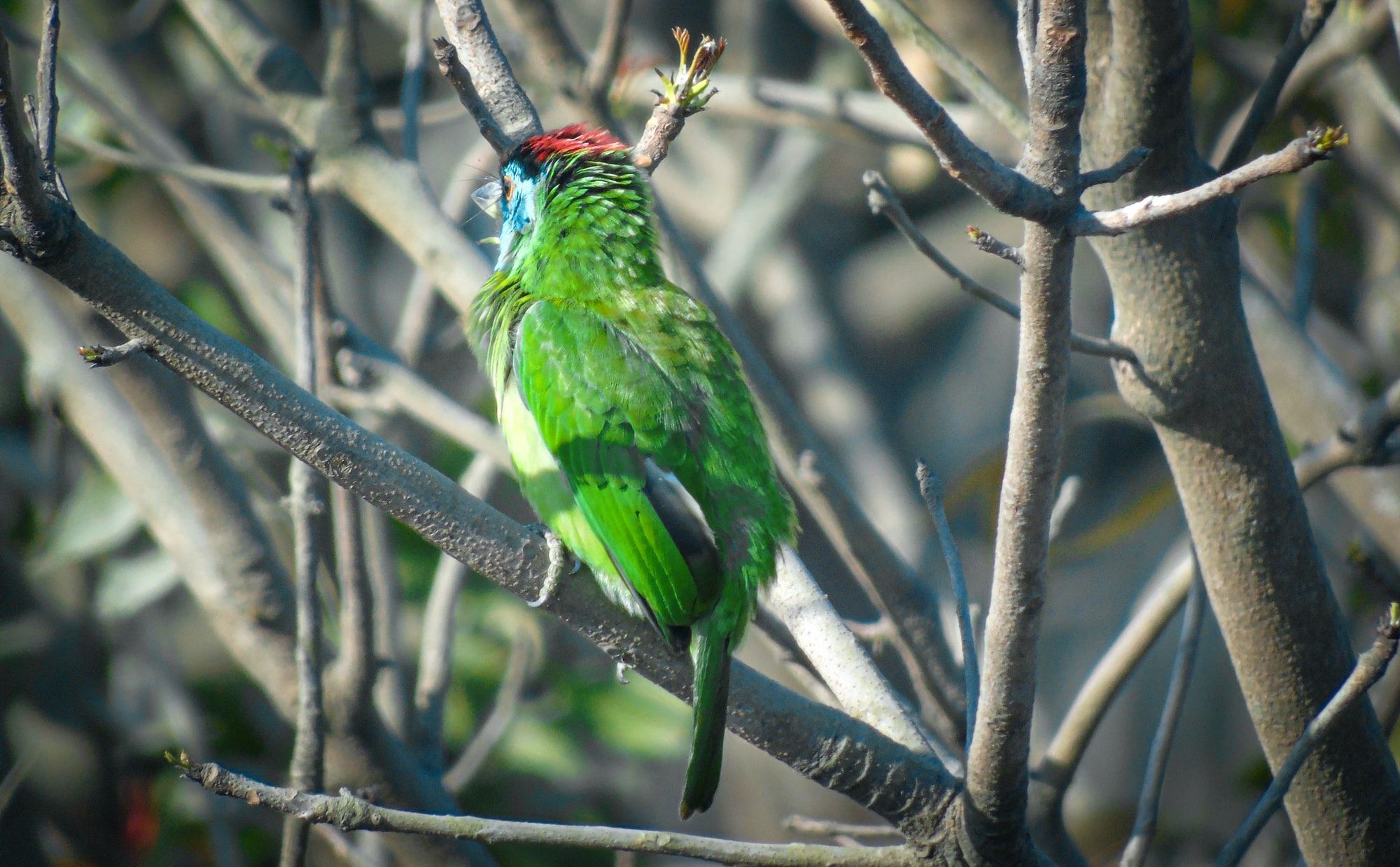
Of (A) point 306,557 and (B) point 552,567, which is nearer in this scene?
(B) point 552,567

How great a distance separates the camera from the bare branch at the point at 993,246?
1.47 metres

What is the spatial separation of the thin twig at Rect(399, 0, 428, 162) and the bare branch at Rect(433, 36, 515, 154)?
64 cm

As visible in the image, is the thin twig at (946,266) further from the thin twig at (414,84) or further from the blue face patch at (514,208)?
the thin twig at (414,84)

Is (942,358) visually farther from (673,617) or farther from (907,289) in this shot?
(673,617)

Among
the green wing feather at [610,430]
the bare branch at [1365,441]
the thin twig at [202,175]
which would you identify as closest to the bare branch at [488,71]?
the green wing feather at [610,430]

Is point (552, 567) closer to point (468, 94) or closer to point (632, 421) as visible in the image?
point (632, 421)

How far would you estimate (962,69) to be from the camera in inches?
100

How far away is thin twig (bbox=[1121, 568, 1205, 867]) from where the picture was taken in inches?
86.7

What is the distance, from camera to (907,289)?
24.5ft

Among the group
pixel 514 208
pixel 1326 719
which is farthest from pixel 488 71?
pixel 1326 719

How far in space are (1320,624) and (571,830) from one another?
1.53 meters

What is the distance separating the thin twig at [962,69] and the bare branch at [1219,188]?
1110 millimetres

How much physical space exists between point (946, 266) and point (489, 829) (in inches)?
47.7

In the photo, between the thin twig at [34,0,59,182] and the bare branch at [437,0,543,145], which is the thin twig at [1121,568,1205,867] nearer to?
the bare branch at [437,0,543,145]
